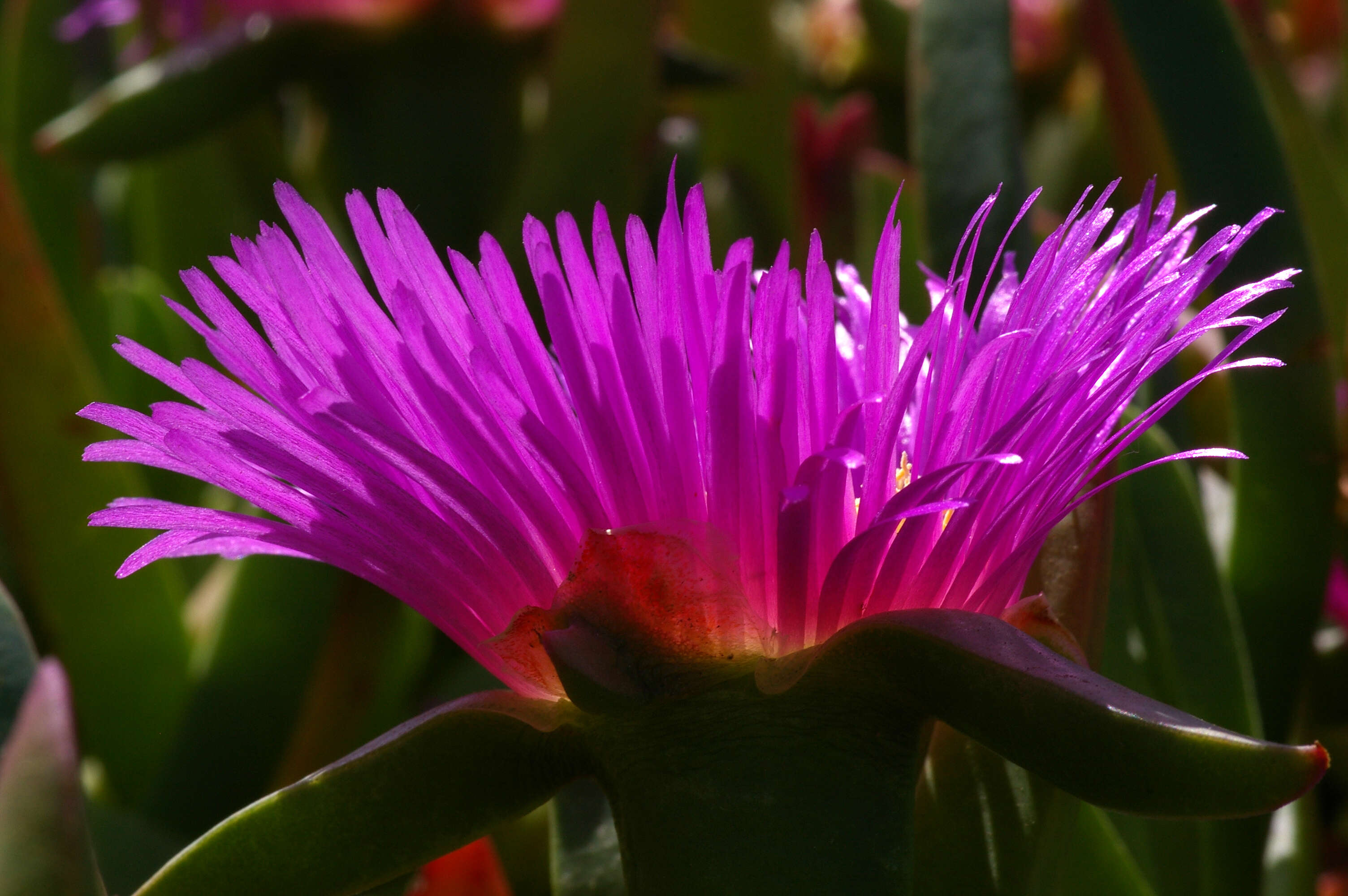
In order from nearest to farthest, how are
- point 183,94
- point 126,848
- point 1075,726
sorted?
point 1075,726 → point 126,848 → point 183,94

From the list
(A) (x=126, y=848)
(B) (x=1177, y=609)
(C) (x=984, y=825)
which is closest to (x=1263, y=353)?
(B) (x=1177, y=609)

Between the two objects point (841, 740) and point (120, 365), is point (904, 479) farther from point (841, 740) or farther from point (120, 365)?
point (120, 365)

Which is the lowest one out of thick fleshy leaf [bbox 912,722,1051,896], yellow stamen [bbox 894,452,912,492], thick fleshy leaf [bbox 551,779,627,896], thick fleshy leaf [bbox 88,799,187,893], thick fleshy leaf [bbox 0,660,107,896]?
thick fleshy leaf [bbox 88,799,187,893]

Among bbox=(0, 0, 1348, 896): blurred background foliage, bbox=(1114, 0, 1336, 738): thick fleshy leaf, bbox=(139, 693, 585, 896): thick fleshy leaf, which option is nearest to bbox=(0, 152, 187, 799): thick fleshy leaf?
bbox=(0, 0, 1348, 896): blurred background foliage

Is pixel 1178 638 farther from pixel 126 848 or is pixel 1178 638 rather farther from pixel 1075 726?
pixel 126 848

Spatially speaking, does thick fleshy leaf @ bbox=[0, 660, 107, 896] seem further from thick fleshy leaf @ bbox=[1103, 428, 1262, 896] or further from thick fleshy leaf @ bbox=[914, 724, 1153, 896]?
thick fleshy leaf @ bbox=[1103, 428, 1262, 896]

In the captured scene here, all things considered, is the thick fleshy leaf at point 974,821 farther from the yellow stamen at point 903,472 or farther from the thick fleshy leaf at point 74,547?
the thick fleshy leaf at point 74,547
